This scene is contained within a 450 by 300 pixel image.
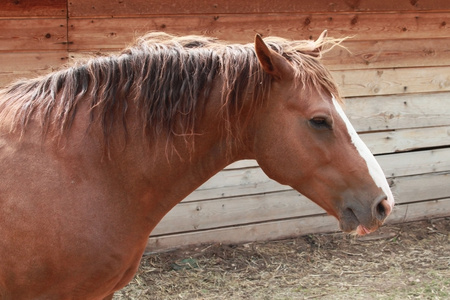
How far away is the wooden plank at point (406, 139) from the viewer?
506cm

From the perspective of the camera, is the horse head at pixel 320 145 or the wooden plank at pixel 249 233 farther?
the wooden plank at pixel 249 233

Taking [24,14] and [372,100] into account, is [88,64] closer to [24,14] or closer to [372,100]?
[24,14]

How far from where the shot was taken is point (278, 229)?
498cm

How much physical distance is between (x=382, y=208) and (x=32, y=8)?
2962 mm

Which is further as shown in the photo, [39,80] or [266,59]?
[39,80]

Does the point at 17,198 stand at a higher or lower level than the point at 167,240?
higher

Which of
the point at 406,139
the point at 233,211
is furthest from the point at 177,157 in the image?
the point at 406,139

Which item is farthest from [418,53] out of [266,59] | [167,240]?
[266,59]

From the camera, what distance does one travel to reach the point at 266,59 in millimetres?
2152

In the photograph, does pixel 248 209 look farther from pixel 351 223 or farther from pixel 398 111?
pixel 351 223

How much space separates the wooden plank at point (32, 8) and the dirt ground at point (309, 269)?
7.34 ft

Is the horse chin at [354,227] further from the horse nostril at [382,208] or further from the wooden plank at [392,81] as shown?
the wooden plank at [392,81]

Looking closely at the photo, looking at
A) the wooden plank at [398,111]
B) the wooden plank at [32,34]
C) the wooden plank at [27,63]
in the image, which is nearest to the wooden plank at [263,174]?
the wooden plank at [398,111]

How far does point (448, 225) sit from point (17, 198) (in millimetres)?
4733
